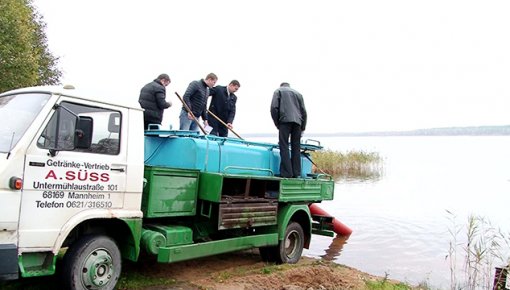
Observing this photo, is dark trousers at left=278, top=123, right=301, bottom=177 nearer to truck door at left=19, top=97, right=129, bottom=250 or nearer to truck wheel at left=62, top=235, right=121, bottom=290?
truck door at left=19, top=97, right=129, bottom=250

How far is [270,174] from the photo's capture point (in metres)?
7.85

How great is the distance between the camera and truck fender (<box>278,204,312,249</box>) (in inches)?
297

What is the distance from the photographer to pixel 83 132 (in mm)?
4617

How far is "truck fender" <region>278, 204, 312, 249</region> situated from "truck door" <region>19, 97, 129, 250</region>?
3169 millimetres

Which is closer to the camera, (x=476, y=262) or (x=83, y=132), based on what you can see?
(x=83, y=132)

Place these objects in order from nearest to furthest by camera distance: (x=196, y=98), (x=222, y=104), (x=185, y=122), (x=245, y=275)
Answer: (x=245, y=275) < (x=185, y=122) < (x=196, y=98) < (x=222, y=104)

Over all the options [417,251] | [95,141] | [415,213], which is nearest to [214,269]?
[95,141]

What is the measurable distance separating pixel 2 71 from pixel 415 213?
15625 mm

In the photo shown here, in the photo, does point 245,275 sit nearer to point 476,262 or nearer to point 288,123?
point 288,123

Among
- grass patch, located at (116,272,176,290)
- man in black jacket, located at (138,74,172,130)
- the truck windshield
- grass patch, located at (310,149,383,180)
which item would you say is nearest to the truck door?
the truck windshield

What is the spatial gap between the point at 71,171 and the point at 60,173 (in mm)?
119

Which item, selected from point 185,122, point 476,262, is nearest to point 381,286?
point 476,262

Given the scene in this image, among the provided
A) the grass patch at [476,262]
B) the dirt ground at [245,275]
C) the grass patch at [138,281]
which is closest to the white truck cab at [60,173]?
the grass patch at [138,281]

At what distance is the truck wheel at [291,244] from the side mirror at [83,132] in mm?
4087
